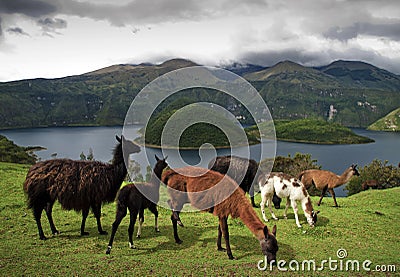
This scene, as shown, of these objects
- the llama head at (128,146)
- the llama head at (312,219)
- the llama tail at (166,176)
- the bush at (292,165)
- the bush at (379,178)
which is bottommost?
the bush at (379,178)

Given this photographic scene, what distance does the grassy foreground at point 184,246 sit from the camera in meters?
8.05

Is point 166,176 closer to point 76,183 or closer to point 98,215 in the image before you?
point 98,215

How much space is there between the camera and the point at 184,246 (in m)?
9.66

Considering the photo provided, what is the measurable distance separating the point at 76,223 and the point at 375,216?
12.7m

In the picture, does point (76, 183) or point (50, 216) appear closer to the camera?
point (76, 183)

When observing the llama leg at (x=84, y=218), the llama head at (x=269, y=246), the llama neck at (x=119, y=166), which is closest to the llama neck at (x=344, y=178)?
the llama head at (x=269, y=246)

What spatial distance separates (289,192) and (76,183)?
7.99 metres

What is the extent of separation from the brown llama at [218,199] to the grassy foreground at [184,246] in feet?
2.43

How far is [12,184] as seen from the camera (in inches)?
686

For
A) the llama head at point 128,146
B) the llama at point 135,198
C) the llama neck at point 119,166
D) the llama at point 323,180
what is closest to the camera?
the llama at point 135,198

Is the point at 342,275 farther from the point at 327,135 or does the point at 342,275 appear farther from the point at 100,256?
the point at 327,135

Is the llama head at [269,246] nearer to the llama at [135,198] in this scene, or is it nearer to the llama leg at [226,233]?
the llama leg at [226,233]

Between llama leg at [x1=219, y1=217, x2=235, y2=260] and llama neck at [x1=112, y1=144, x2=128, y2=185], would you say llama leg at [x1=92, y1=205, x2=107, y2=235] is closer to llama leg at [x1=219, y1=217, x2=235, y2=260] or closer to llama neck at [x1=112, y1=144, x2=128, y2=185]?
llama neck at [x1=112, y1=144, x2=128, y2=185]

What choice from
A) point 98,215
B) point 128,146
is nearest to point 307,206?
point 128,146
